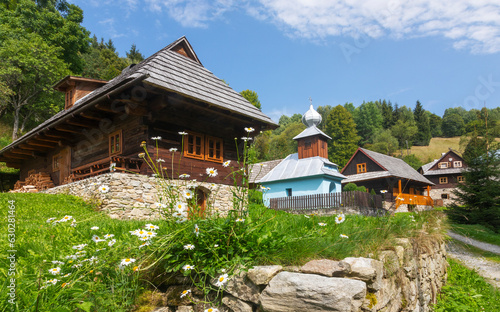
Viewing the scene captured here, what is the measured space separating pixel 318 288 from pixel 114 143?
1103 cm

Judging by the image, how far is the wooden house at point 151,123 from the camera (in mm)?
10297

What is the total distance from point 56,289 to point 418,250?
13.5 feet

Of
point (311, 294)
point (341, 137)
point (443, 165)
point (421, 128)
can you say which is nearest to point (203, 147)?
point (311, 294)

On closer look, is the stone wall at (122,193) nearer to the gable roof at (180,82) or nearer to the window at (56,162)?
the gable roof at (180,82)

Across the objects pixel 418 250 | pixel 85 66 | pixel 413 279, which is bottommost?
pixel 413 279

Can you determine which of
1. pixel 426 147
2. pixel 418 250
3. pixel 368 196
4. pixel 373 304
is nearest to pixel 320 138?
pixel 368 196

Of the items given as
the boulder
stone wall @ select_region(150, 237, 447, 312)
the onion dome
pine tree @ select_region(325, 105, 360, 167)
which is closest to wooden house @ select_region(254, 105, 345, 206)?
the onion dome

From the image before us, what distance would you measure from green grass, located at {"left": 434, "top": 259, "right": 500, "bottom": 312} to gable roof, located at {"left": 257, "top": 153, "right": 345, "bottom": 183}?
15.9 meters

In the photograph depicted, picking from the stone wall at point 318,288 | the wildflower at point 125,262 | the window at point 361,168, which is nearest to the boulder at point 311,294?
the stone wall at point 318,288

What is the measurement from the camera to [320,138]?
26172 millimetres

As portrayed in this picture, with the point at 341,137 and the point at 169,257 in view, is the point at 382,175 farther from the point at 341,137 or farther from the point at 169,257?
the point at 169,257

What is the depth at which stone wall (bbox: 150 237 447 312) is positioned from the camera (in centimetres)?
254

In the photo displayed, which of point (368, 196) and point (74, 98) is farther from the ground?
point (74, 98)

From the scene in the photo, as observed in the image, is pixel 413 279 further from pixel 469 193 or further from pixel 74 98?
pixel 74 98
